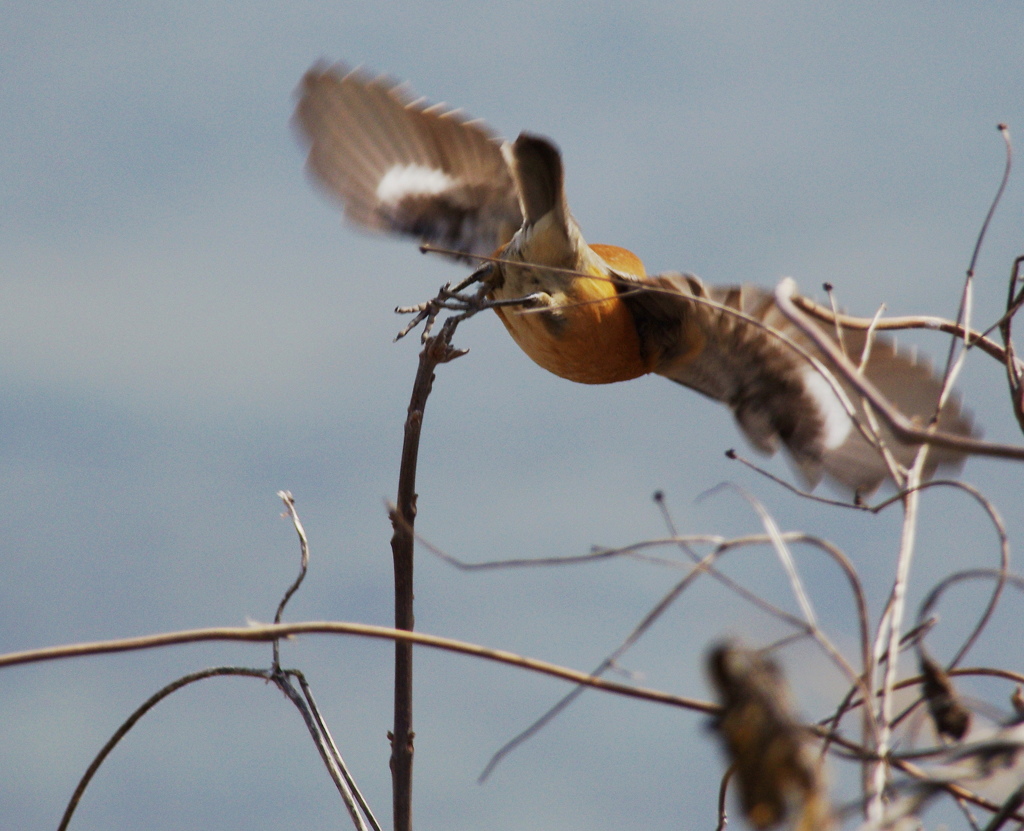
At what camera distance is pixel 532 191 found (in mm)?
2238

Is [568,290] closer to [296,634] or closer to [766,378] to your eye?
[766,378]

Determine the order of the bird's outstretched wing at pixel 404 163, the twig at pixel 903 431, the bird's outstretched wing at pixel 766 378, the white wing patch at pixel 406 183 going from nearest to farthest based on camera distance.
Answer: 1. the twig at pixel 903 431
2. the bird's outstretched wing at pixel 766 378
3. the bird's outstretched wing at pixel 404 163
4. the white wing patch at pixel 406 183

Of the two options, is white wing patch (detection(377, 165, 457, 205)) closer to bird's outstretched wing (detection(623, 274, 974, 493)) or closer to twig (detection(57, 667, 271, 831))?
bird's outstretched wing (detection(623, 274, 974, 493))

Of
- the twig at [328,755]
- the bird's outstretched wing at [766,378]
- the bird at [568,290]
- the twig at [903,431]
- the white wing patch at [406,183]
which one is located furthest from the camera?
the white wing patch at [406,183]

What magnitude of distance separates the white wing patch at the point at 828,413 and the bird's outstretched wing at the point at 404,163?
901 mm

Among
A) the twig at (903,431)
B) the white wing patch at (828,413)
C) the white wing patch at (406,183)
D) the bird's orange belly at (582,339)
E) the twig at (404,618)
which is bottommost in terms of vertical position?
the twig at (903,431)

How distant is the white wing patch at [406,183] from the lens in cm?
298

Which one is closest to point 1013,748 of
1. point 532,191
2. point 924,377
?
point 924,377

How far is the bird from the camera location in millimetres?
2057

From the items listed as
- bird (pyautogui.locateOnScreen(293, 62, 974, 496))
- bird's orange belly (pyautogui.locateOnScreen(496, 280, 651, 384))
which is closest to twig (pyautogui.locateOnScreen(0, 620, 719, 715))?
bird (pyautogui.locateOnScreen(293, 62, 974, 496))

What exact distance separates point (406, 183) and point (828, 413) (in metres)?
1.31

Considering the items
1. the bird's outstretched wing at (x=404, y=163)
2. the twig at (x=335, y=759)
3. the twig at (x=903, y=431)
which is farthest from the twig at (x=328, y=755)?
the bird's outstretched wing at (x=404, y=163)

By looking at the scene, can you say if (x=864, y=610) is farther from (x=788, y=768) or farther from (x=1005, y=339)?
(x=1005, y=339)

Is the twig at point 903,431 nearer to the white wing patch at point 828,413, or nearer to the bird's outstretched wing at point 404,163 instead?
the white wing patch at point 828,413
